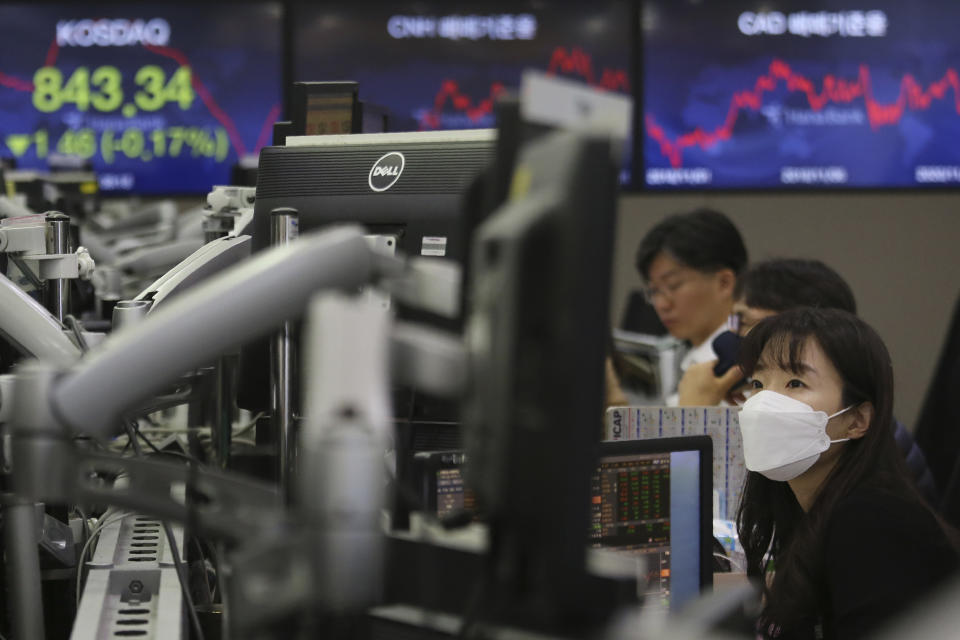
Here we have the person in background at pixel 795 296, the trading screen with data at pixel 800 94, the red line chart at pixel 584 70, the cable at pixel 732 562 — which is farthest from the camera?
the red line chart at pixel 584 70

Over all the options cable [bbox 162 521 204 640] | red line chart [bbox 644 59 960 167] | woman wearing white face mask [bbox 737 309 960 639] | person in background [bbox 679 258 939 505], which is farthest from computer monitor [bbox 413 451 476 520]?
red line chart [bbox 644 59 960 167]

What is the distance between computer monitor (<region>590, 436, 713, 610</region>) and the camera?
1554mm

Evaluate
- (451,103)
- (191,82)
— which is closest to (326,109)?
(451,103)

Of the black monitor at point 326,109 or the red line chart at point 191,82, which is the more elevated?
the red line chart at point 191,82

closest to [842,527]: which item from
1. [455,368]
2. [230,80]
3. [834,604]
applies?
[834,604]

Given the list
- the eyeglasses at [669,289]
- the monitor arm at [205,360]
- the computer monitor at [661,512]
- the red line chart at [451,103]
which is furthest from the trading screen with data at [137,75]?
the monitor arm at [205,360]

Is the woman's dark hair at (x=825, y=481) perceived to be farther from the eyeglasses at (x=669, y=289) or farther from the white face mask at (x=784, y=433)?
the eyeglasses at (x=669, y=289)

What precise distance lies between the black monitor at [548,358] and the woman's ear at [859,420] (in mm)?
1114

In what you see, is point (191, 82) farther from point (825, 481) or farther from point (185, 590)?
point (185, 590)

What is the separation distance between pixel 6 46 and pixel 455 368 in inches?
171

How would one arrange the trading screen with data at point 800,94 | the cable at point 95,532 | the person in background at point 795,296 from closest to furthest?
the cable at point 95,532, the person in background at point 795,296, the trading screen with data at point 800,94

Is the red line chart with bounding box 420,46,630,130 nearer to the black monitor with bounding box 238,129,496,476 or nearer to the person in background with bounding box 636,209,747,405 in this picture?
the person in background with bounding box 636,209,747,405

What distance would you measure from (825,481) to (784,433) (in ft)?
0.35

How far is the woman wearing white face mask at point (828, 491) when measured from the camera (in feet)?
5.26
